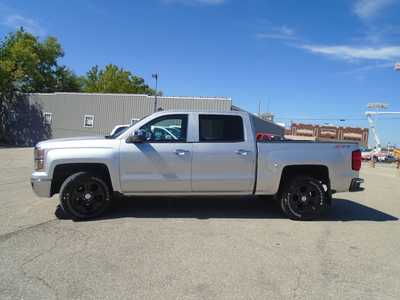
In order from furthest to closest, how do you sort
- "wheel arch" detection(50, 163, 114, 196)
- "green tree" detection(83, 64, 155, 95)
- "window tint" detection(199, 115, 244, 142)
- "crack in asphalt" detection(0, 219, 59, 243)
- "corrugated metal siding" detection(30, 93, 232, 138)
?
1. "green tree" detection(83, 64, 155, 95)
2. "corrugated metal siding" detection(30, 93, 232, 138)
3. "window tint" detection(199, 115, 244, 142)
4. "wheel arch" detection(50, 163, 114, 196)
5. "crack in asphalt" detection(0, 219, 59, 243)

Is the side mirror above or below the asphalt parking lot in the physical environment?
above

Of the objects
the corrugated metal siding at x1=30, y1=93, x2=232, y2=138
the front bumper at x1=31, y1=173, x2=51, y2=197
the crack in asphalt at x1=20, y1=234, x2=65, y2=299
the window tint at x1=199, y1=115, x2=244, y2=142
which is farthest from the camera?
the corrugated metal siding at x1=30, y1=93, x2=232, y2=138

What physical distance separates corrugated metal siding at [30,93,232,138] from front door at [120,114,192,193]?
23.5 m

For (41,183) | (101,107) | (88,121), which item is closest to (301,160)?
(41,183)

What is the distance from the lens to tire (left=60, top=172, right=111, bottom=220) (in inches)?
246

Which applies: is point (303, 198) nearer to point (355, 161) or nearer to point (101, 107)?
point (355, 161)

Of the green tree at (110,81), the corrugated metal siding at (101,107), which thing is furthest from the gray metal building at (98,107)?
the green tree at (110,81)

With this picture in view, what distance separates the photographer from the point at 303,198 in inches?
268

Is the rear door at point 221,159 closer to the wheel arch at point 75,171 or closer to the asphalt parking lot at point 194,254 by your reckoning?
the asphalt parking lot at point 194,254

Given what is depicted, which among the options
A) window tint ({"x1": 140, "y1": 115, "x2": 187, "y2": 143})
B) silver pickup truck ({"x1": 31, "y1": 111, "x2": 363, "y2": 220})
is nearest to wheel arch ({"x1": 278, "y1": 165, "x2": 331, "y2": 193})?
silver pickup truck ({"x1": 31, "y1": 111, "x2": 363, "y2": 220})

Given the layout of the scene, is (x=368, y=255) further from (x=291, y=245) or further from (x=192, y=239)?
(x=192, y=239)

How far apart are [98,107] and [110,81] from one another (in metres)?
20.0

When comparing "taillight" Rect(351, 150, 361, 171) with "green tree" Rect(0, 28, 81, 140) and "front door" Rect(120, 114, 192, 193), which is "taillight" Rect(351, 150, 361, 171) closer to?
"front door" Rect(120, 114, 192, 193)

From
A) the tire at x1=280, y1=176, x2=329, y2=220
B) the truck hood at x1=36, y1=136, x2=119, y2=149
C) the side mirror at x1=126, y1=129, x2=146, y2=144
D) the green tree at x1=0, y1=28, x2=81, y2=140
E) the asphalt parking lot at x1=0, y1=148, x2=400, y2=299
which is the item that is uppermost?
the green tree at x1=0, y1=28, x2=81, y2=140
